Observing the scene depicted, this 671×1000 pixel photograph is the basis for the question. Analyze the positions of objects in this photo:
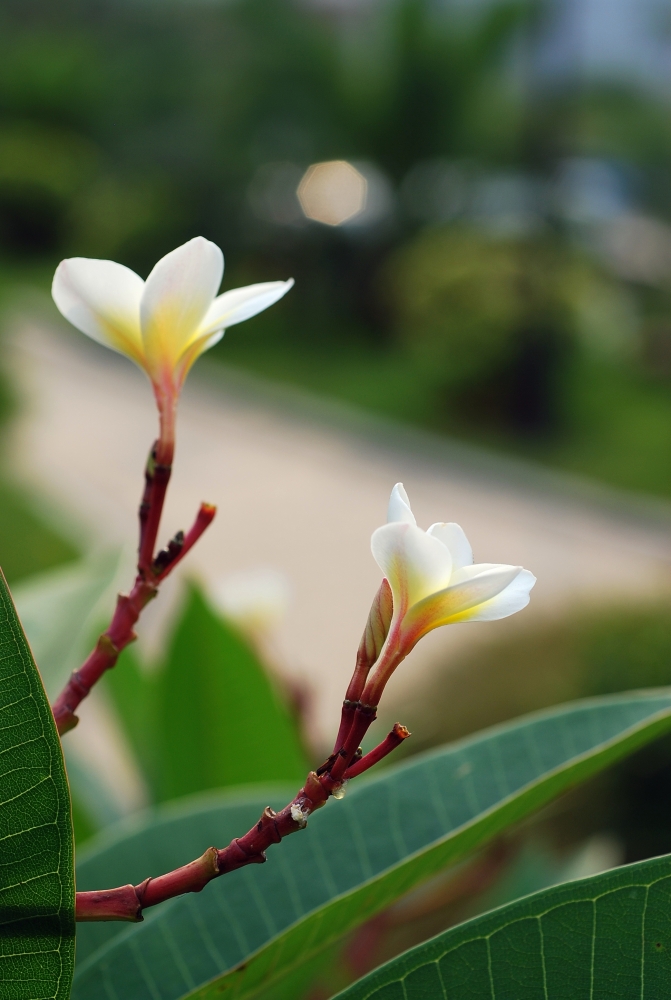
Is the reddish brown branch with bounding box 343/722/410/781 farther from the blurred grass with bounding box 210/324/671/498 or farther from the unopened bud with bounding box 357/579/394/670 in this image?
the blurred grass with bounding box 210/324/671/498

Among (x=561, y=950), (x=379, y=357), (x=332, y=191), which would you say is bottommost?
(x=561, y=950)

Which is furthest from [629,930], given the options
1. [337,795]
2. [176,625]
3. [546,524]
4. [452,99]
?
[452,99]

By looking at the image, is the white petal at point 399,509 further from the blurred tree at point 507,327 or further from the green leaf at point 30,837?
the blurred tree at point 507,327

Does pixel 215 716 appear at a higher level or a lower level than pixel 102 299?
lower

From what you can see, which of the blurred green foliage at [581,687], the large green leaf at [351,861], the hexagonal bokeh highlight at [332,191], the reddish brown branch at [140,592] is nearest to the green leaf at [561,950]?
the large green leaf at [351,861]

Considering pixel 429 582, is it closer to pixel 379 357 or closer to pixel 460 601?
pixel 460 601

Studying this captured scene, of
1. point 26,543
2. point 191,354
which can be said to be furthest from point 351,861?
point 26,543

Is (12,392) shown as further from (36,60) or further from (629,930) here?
(36,60)
